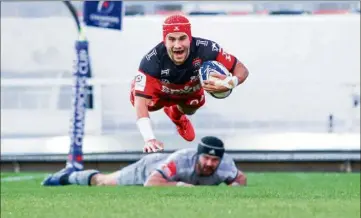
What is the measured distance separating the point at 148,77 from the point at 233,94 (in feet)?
26.7

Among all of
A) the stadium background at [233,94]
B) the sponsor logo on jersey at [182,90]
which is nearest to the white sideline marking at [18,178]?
the stadium background at [233,94]

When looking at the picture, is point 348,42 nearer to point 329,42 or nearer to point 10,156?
point 329,42

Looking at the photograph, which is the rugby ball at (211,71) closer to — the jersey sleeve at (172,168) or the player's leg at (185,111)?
the player's leg at (185,111)

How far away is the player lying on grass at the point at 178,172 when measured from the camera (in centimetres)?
1390

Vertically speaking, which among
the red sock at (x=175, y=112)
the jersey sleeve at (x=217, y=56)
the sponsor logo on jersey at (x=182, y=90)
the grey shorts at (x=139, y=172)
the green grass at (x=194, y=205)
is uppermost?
the jersey sleeve at (x=217, y=56)

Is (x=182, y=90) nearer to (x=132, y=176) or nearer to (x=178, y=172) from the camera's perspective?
(x=178, y=172)

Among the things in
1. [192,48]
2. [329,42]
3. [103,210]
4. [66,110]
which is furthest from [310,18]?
[103,210]

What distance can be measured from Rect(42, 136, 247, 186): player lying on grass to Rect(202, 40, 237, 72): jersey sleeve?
106 inches

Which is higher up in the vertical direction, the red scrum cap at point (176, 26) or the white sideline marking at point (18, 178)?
the red scrum cap at point (176, 26)

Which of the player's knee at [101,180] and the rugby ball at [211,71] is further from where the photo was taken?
the player's knee at [101,180]

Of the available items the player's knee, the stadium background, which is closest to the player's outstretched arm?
the player's knee

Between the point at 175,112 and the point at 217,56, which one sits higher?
the point at 217,56

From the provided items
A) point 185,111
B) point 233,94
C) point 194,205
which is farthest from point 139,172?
point 194,205

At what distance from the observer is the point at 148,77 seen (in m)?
11.1
